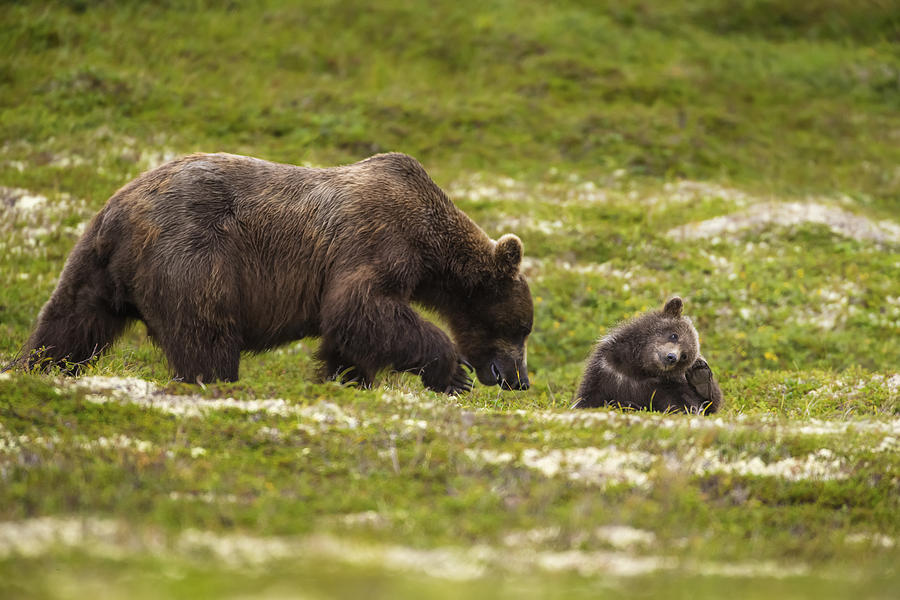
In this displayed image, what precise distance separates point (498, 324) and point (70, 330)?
5.08 m

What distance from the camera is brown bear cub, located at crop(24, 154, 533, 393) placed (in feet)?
33.1

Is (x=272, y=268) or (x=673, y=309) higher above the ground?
(x=272, y=268)

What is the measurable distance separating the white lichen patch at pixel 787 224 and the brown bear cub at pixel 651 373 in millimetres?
8361

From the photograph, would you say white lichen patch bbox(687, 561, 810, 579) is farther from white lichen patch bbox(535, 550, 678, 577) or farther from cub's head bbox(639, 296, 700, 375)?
cub's head bbox(639, 296, 700, 375)

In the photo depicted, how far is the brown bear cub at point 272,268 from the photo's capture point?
33.1 ft

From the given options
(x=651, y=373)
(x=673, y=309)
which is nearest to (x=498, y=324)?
(x=651, y=373)

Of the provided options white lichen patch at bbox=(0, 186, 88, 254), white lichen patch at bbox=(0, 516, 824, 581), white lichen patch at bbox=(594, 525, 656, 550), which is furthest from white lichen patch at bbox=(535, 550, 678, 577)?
white lichen patch at bbox=(0, 186, 88, 254)

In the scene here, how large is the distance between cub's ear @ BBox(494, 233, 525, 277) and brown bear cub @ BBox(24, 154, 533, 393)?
2 cm

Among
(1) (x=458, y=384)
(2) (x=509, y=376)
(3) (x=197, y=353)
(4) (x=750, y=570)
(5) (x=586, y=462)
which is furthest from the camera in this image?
(2) (x=509, y=376)

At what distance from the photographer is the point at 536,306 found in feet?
55.1

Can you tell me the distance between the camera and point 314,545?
555 cm

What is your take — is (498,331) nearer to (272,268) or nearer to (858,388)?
(272,268)

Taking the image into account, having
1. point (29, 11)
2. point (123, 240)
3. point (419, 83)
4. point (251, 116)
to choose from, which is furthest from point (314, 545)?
point (29, 11)

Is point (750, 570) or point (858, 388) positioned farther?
point (858, 388)
